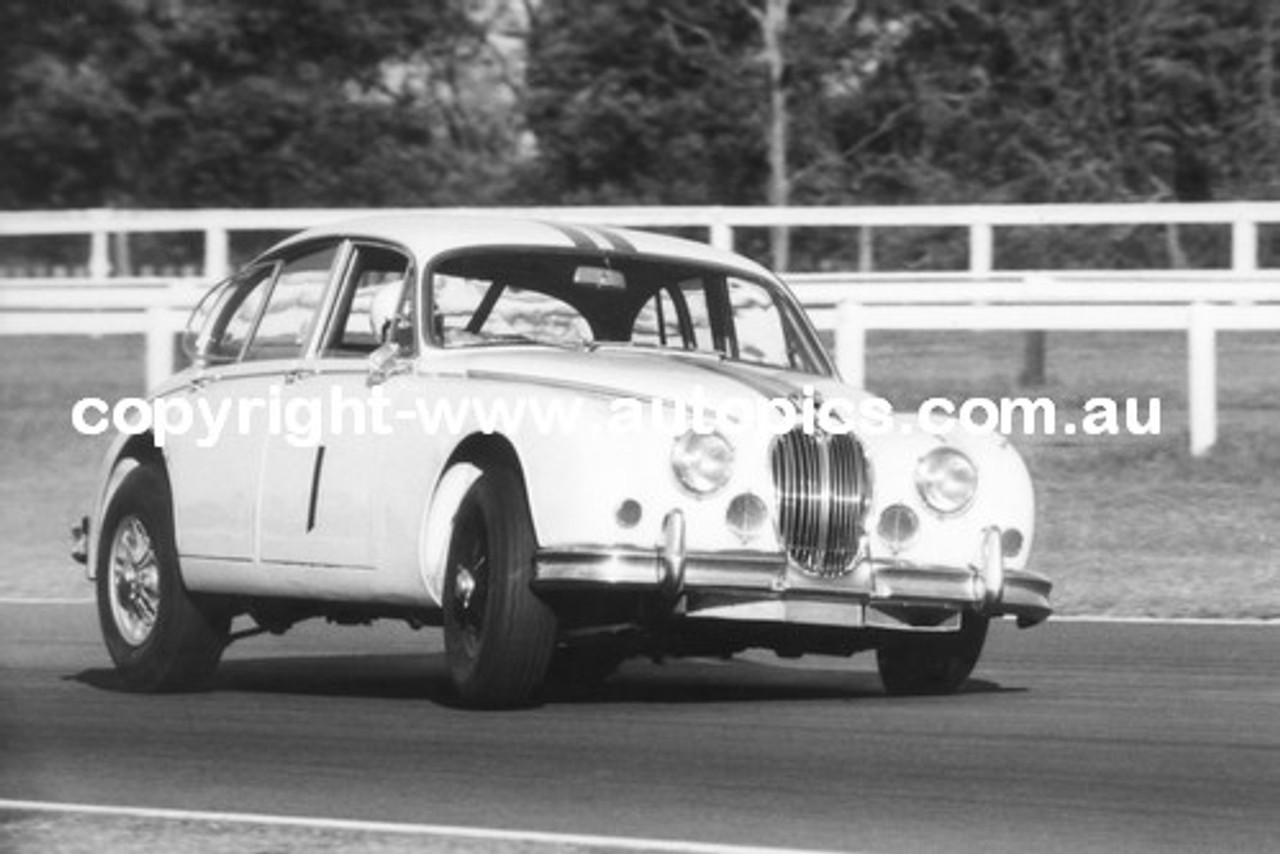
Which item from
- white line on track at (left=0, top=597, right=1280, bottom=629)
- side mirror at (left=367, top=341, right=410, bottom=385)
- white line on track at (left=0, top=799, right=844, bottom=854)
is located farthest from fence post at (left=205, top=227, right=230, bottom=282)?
white line on track at (left=0, top=799, right=844, bottom=854)

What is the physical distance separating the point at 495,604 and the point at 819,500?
107 cm

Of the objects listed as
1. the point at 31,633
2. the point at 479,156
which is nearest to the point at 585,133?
the point at 479,156

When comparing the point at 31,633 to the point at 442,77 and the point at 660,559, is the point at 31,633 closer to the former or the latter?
the point at 660,559

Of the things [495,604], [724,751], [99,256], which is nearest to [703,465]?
[495,604]

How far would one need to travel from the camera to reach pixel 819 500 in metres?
9.87

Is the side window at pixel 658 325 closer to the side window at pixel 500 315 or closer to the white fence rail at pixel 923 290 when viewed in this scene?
the side window at pixel 500 315

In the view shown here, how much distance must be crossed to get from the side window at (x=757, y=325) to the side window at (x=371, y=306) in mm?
1232

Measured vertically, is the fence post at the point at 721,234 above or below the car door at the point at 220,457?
above

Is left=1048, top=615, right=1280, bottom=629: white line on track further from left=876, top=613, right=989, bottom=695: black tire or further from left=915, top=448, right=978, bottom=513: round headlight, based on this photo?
left=915, top=448, right=978, bottom=513: round headlight

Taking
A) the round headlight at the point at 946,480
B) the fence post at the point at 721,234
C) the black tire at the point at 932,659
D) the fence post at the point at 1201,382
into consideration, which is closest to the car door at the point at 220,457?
the black tire at the point at 932,659

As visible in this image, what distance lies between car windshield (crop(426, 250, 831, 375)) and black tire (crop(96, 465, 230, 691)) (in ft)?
4.36

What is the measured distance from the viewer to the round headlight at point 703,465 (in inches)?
381

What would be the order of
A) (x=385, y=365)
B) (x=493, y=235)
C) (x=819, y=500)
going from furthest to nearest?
(x=493, y=235), (x=385, y=365), (x=819, y=500)

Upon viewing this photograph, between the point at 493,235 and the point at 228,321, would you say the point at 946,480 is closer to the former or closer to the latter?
the point at 493,235
